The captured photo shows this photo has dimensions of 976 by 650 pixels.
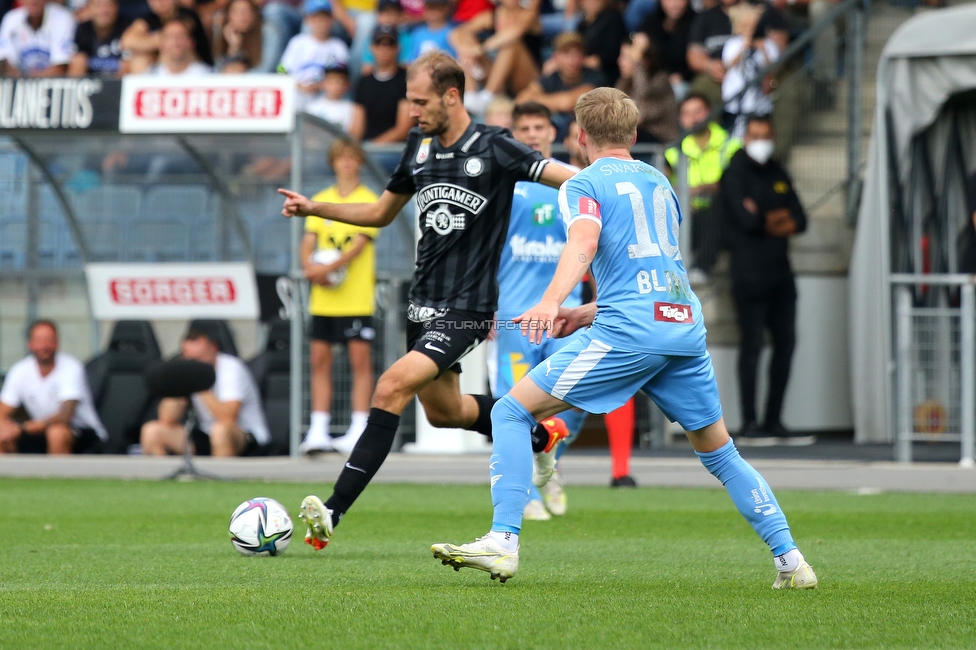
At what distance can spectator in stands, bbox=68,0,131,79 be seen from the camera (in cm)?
1864

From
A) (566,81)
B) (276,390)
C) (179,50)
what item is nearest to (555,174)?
(276,390)

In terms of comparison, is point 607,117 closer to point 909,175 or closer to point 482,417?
point 482,417

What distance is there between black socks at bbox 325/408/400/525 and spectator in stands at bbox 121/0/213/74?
36.3 ft

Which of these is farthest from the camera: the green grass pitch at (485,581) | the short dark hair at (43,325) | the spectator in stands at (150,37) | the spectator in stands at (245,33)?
the spectator in stands at (245,33)

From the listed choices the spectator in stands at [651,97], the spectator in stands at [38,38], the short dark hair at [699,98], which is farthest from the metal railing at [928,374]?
the spectator in stands at [38,38]

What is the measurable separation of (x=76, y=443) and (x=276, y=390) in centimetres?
207

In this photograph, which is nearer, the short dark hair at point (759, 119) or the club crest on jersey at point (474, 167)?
the club crest on jersey at point (474, 167)

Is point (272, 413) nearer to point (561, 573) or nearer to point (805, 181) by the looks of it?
point (805, 181)

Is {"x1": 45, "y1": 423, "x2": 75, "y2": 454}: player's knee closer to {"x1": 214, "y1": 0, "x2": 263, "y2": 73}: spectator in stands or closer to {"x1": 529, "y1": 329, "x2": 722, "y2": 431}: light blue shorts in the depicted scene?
{"x1": 214, "y1": 0, "x2": 263, "y2": 73}: spectator in stands

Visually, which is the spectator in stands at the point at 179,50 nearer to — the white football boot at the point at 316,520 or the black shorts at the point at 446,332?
the black shorts at the point at 446,332

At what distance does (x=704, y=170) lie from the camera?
15.7 m

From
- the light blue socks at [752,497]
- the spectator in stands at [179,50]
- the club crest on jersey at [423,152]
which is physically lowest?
the light blue socks at [752,497]

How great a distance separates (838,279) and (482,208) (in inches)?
371

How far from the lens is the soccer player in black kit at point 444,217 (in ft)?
24.0
